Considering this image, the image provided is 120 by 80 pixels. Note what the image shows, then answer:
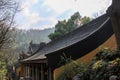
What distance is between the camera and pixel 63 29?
49.6 metres

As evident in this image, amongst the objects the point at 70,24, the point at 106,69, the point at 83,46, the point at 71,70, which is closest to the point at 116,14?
the point at 106,69

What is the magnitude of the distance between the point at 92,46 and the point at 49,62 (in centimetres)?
286

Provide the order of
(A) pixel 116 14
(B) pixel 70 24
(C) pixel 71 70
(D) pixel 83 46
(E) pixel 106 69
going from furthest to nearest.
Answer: (B) pixel 70 24
(D) pixel 83 46
(C) pixel 71 70
(E) pixel 106 69
(A) pixel 116 14

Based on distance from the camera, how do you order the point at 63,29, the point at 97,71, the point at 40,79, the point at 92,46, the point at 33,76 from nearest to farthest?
the point at 97,71 → the point at 92,46 → the point at 40,79 → the point at 33,76 → the point at 63,29

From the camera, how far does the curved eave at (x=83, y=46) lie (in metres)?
15.9

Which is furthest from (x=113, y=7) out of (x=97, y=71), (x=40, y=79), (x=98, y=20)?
(x=40, y=79)

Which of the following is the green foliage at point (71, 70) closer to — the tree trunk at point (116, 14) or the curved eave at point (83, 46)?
the curved eave at point (83, 46)

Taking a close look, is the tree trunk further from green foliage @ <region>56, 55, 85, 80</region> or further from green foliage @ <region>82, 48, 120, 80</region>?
green foliage @ <region>56, 55, 85, 80</region>

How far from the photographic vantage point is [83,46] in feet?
55.4

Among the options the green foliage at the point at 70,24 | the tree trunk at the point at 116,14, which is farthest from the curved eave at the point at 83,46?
the green foliage at the point at 70,24

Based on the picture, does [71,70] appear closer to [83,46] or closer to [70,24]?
[83,46]

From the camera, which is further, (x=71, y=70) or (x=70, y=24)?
(x=70, y=24)

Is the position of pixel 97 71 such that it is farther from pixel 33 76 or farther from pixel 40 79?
pixel 33 76

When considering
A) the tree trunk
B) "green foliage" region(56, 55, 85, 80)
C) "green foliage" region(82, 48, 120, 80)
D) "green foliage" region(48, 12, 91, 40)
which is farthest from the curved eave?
"green foliage" region(48, 12, 91, 40)
